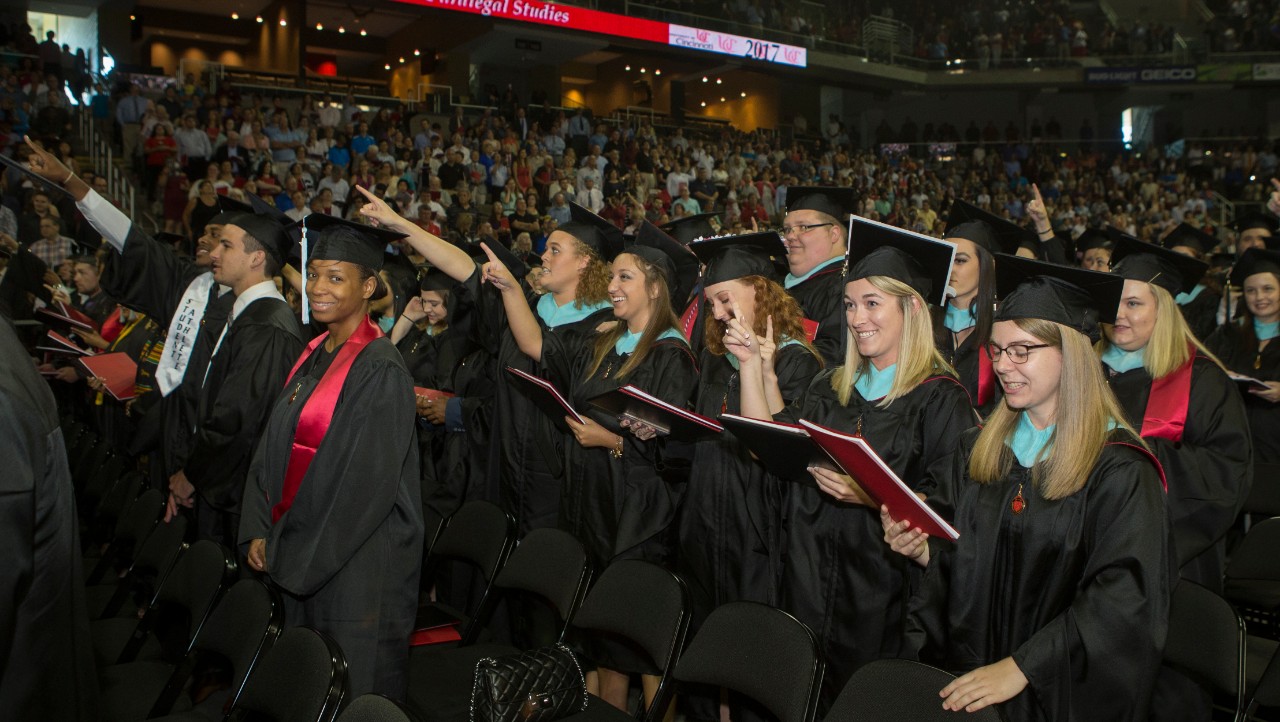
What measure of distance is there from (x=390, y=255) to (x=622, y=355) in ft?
8.58

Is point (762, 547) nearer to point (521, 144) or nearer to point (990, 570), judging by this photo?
point (990, 570)

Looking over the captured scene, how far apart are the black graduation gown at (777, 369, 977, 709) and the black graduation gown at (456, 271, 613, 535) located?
148cm

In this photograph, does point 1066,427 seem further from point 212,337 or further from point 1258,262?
point 1258,262

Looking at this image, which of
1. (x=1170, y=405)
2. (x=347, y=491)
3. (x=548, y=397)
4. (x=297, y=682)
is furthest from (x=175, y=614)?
(x=1170, y=405)

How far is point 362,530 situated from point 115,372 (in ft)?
9.82

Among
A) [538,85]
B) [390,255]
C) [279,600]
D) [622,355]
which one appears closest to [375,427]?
[279,600]

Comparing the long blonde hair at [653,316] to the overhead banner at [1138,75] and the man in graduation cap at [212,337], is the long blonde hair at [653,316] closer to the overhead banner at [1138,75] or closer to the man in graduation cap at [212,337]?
the man in graduation cap at [212,337]

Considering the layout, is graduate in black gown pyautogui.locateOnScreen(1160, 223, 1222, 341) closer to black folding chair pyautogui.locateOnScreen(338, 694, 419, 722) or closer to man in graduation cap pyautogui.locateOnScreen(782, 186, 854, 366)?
man in graduation cap pyautogui.locateOnScreen(782, 186, 854, 366)

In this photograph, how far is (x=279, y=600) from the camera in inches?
121

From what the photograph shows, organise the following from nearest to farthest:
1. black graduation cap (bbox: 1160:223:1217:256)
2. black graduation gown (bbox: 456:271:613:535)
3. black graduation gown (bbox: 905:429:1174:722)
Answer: black graduation gown (bbox: 905:429:1174:722), black graduation gown (bbox: 456:271:613:535), black graduation cap (bbox: 1160:223:1217:256)

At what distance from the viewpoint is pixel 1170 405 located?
3643 mm

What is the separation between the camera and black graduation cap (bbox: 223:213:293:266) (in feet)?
14.1

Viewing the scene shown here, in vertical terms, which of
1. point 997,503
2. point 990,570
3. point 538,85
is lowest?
point 990,570

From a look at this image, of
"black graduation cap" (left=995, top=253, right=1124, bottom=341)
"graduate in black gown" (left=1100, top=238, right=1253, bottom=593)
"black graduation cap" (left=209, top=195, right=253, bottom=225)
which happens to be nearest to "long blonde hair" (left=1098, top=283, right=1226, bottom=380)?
"graduate in black gown" (left=1100, top=238, right=1253, bottom=593)
